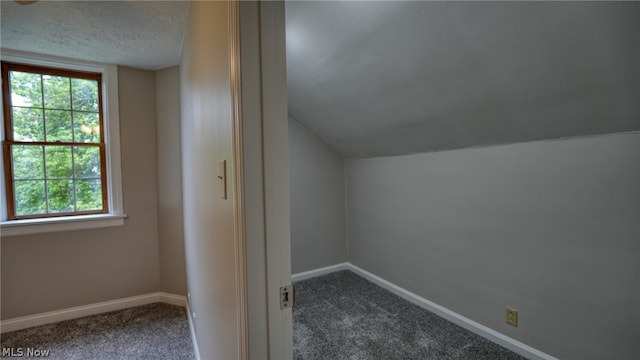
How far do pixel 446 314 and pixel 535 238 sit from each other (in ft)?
3.16

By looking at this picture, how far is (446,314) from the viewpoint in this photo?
2.32 m

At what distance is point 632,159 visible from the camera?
1.40 m

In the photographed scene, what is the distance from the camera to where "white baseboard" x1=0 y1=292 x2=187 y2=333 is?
7.43 feet

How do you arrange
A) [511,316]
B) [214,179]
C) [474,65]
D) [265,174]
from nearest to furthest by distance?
[265,174] < [214,179] < [474,65] < [511,316]

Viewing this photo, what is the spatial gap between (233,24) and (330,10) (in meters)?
1.08

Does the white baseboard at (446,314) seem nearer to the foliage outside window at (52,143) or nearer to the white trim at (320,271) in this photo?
the white trim at (320,271)

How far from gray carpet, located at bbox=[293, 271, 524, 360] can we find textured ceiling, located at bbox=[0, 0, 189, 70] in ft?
7.85

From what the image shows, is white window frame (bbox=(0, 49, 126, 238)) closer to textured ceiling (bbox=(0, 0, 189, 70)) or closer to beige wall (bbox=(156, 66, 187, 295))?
textured ceiling (bbox=(0, 0, 189, 70))

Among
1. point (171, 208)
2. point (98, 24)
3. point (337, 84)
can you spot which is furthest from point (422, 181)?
point (98, 24)

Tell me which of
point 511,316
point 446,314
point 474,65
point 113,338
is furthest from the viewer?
point 446,314

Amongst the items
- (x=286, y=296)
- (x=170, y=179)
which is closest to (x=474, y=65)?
(x=286, y=296)

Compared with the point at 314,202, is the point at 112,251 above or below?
below

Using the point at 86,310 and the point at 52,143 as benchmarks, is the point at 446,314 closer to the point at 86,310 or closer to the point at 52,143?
the point at 86,310

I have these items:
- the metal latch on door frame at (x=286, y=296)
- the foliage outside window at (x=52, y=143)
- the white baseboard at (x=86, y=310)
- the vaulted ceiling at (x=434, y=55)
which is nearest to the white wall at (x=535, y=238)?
the vaulted ceiling at (x=434, y=55)
